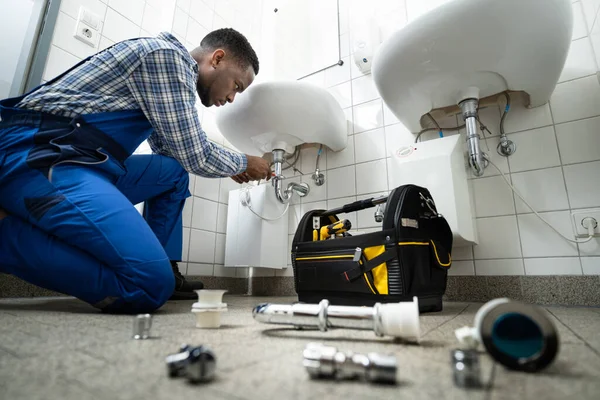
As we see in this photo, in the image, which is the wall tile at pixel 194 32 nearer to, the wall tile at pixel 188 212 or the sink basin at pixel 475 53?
the wall tile at pixel 188 212

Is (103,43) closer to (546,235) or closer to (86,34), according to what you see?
(86,34)

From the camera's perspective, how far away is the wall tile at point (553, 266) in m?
1.10

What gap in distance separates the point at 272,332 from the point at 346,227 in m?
0.57

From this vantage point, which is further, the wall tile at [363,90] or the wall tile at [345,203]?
the wall tile at [363,90]

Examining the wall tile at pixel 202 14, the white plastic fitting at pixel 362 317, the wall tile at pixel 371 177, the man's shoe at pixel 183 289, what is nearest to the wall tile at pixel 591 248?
the wall tile at pixel 371 177

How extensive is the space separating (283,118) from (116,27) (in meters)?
0.88

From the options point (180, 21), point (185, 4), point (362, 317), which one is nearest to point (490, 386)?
point (362, 317)

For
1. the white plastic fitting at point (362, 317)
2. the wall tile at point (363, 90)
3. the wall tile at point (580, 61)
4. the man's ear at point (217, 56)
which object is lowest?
the white plastic fitting at point (362, 317)

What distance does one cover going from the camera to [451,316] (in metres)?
0.80

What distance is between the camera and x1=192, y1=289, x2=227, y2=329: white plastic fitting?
59 cm

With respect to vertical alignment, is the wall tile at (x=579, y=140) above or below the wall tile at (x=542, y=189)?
above

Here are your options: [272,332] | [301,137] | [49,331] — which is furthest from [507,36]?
[49,331]

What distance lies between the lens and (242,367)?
1.17ft

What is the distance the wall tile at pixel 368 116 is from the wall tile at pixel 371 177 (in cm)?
18
